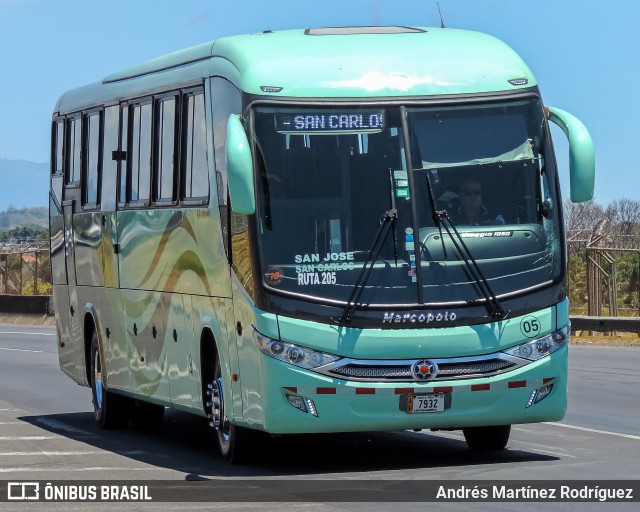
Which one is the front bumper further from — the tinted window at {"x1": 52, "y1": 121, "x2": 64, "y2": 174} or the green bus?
the tinted window at {"x1": 52, "y1": 121, "x2": 64, "y2": 174}

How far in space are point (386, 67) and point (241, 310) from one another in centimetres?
224

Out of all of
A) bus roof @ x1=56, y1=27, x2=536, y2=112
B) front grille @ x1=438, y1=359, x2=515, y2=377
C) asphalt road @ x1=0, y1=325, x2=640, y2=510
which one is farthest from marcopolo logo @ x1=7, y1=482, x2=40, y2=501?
bus roof @ x1=56, y1=27, x2=536, y2=112

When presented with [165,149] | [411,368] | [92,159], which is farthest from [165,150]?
[411,368]

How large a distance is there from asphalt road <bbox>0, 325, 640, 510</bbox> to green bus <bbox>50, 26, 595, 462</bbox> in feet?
1.44

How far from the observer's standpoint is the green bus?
39.6ft

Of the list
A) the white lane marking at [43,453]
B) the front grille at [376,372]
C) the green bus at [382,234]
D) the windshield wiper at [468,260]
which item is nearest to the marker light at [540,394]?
the green bus at [382,234]

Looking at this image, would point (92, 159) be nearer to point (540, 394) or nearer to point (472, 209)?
point (472, 209)

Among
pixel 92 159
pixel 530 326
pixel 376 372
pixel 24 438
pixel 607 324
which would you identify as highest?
pixel 92 159

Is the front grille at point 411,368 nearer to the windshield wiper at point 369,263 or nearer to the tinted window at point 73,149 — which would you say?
the windshield wiper at point 369,263

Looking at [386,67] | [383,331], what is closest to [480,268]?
[383,331]

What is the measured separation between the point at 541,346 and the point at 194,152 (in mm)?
3657

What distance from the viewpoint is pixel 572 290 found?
1836 inches

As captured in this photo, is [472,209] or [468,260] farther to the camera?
[472,209]

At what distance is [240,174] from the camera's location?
39.1 feet
